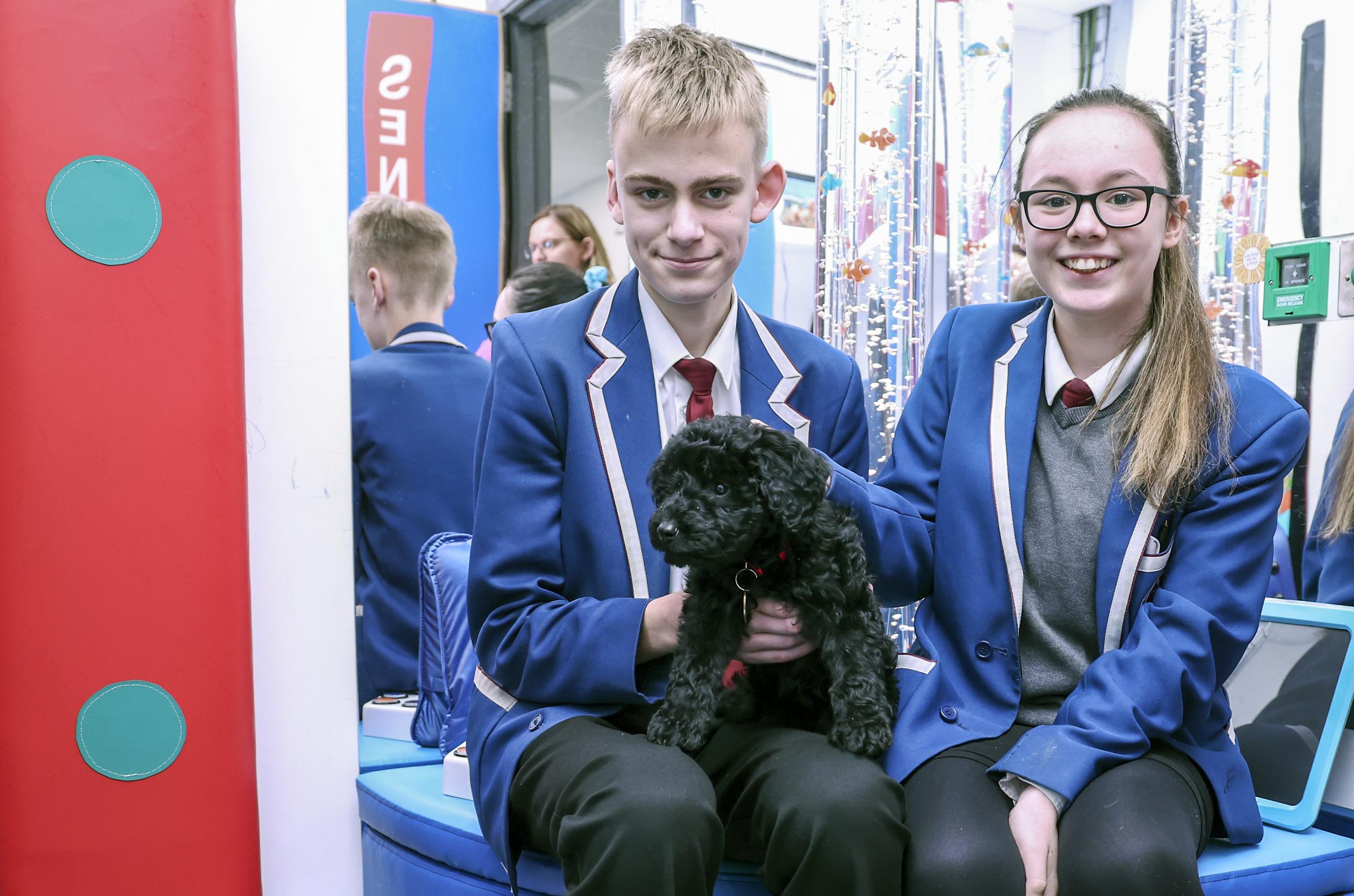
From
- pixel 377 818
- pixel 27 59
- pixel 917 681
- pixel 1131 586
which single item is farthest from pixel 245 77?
pixel 1131 586

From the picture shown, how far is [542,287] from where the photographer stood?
134 inches

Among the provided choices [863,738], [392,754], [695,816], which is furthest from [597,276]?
[695,816]

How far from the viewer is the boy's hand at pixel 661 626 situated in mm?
1529

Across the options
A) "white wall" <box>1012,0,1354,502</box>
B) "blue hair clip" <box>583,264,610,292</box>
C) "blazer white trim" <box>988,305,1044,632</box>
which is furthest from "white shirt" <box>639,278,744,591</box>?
"blue hair clip" <box>583,264,610,292</box>

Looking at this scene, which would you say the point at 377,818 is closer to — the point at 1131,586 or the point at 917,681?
the point at 917,681

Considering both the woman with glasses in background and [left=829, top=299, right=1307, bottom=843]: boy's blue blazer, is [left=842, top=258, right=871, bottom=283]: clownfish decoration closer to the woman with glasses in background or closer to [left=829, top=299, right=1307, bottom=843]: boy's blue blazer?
[left=829, top=299, right=1307, bottom=843]: boy's blue blazer

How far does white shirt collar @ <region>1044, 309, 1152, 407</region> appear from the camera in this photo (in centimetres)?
166

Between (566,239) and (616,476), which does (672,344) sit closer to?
(616,476)

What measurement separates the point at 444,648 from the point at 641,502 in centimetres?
78

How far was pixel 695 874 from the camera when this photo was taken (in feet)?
4.24

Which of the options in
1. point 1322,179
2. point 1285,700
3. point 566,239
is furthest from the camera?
point 566,239

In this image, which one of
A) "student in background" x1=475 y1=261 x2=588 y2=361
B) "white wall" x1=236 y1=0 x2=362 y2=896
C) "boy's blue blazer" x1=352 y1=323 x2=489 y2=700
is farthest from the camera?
"student in background" x1=475 y1=261 x2=588 y2=361

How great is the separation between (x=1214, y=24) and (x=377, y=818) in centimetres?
288

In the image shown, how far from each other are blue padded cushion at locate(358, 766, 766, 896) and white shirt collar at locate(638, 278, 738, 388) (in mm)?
750
